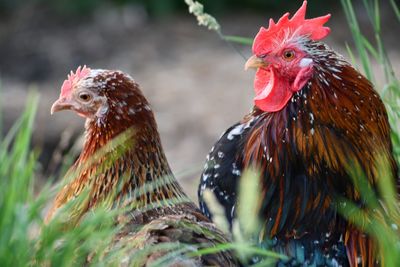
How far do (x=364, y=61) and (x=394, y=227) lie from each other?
0.91m

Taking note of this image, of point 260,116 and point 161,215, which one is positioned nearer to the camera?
point 161,215

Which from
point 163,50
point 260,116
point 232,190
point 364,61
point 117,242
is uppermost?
point 163,50

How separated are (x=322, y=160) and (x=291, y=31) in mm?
624

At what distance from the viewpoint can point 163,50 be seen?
1087cm

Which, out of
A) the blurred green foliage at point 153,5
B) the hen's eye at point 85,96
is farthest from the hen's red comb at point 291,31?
the blurred green foliage at point 153,5

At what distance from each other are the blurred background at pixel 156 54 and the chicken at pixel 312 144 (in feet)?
11.6

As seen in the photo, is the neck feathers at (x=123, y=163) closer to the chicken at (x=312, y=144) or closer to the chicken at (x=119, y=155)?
the chicken at (x=119, y=155)

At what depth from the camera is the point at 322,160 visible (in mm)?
4188

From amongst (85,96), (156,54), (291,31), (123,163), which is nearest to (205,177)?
(123,163)

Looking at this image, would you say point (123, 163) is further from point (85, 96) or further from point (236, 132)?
point (236, 132)

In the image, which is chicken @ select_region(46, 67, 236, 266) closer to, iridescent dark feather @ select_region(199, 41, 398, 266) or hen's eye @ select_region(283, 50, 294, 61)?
iridescent dark feather @ select_region(199, 41, 398, 266)

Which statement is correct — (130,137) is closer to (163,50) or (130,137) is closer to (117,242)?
(117,242)

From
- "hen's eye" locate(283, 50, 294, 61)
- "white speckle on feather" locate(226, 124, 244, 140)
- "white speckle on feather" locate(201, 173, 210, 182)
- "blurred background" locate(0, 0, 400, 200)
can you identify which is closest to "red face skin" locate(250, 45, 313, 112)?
"hen's eye" locate(283, 50, 294, 61)

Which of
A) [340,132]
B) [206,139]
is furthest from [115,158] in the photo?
[206,139]
